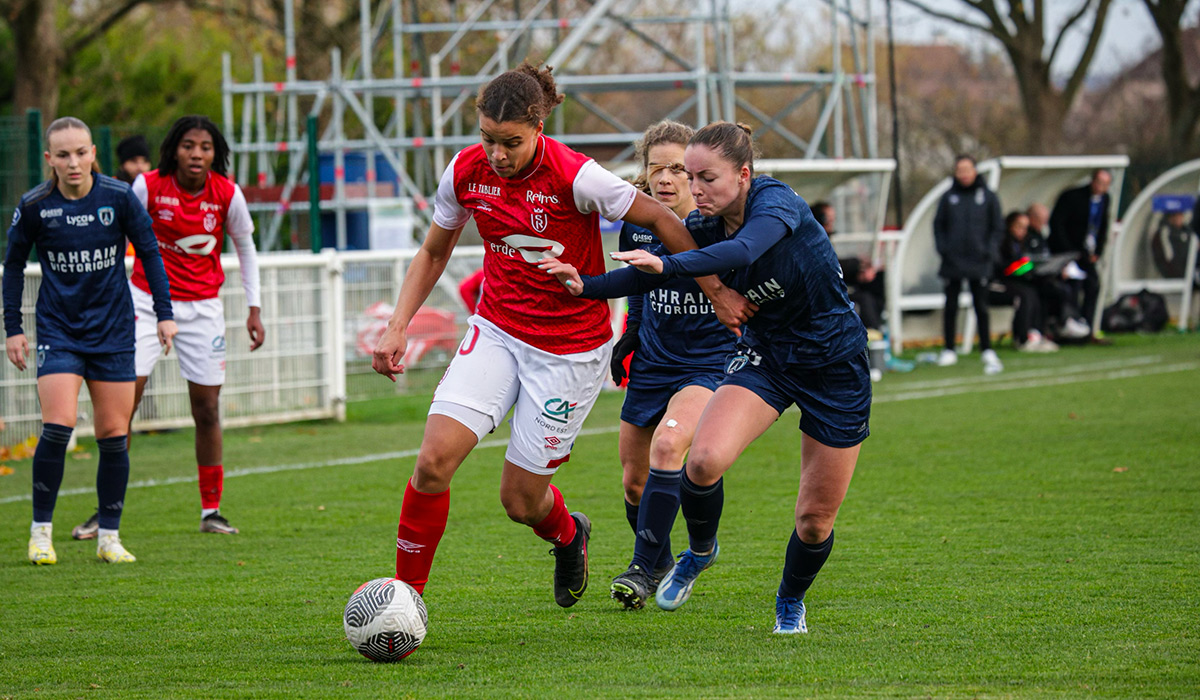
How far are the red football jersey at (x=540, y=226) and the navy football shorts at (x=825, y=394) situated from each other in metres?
0.67

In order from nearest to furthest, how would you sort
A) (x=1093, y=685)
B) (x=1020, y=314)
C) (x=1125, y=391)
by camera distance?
(x=1093, y=685) < (x=1125, y=391) < (x=1020, y=314)

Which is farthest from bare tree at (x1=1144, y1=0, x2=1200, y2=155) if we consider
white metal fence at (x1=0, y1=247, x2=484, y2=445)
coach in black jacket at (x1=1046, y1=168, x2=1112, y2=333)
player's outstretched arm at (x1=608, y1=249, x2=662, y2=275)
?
player's outstretched arm at (x1=608, y1=249, x2=662, y2=275)

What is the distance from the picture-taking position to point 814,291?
4488 mm

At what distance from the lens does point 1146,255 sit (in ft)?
62.8

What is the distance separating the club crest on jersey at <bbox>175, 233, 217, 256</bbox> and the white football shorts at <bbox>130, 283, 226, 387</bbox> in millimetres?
278

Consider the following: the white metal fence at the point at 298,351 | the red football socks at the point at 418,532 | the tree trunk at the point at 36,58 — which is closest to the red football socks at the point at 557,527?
the red football socks at the point at 418,532

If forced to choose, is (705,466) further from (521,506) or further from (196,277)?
(196,277)

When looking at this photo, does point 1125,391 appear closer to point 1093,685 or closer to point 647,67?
point 1093,685

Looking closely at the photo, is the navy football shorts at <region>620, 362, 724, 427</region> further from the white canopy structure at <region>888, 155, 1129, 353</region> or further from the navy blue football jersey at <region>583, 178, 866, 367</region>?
the white canopy structure at <region>888, 155, 1129, 353</region>

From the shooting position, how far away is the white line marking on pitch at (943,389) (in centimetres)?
908

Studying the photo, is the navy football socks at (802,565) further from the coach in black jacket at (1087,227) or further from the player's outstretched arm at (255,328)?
the coach in black jacket at (1087,227)

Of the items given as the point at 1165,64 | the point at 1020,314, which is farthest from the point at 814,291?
Result: the point at 1165,64

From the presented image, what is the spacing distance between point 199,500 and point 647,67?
25.6 metres

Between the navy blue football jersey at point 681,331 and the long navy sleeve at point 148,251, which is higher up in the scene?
the long navy sleeve at point 148,251
